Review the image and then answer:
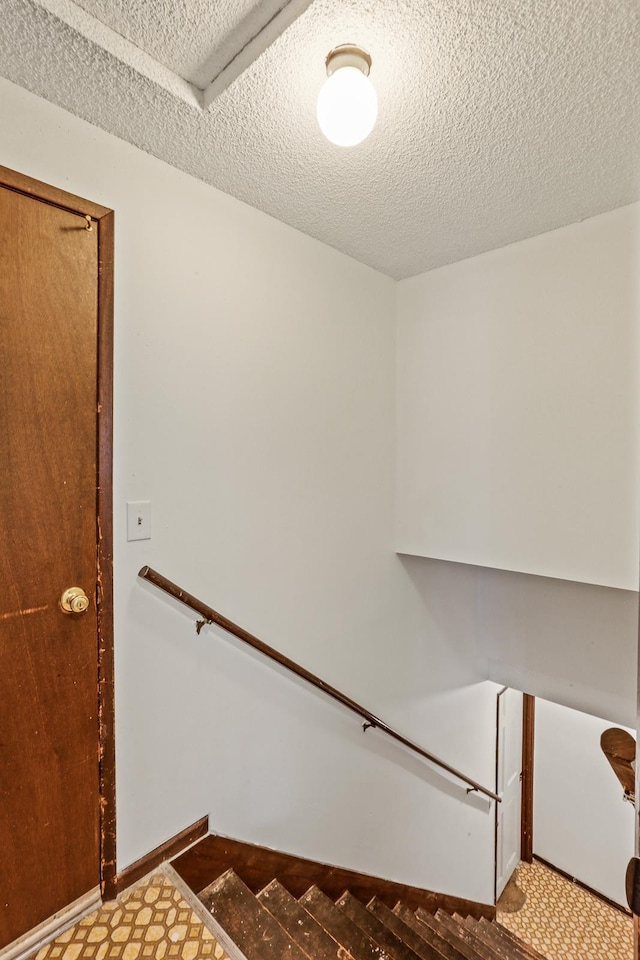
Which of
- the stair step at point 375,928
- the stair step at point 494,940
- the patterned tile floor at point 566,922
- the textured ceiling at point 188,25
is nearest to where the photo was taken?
the textured ceiling at point 188,25

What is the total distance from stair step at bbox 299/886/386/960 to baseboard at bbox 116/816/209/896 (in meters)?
0.56

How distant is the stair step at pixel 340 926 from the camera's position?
1550mm

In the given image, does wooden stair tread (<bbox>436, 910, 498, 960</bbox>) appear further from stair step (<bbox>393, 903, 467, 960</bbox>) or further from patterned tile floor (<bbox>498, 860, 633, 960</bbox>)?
patterned tile floor (<bbox>498, 860, 633, 960</bbox>)

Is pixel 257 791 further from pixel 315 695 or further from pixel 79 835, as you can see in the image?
pixel 79 835

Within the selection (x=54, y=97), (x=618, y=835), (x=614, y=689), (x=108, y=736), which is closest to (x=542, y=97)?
(x=54, y=97)

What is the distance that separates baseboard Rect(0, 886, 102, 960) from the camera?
1.18 metres

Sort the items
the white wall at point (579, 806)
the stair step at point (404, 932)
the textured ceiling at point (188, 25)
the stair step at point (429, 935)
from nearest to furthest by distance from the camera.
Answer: the textured ceiling at point (188, 25) < the stair step at point (404, 932) < the stair step at point (429, 935) < the white wall at point (579, 806)

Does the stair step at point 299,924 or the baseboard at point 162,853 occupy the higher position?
the baseboard at point 162,853

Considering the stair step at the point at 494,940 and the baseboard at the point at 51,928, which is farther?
the stair step at the point at 494,940

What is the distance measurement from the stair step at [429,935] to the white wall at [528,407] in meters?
1.67

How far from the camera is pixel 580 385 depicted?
72.1 inches

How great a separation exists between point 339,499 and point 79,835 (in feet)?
4.64

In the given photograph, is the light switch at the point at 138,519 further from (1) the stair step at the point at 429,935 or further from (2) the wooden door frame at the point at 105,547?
(1) the stair step at the point at 429,935

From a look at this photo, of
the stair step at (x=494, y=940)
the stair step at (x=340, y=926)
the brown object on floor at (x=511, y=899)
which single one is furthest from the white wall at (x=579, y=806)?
the stair step at (x=340, y=926)
